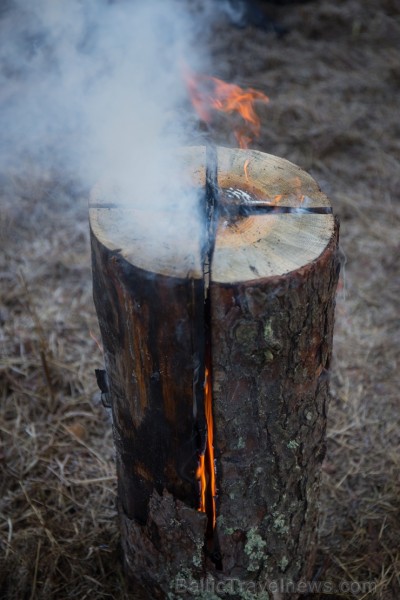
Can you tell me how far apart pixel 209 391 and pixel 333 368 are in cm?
174

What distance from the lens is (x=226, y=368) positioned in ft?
5.44

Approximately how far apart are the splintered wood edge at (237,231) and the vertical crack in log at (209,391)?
22 millimetres

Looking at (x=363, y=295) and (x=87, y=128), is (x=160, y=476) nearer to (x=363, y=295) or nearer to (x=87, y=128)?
(x=87, y=128)

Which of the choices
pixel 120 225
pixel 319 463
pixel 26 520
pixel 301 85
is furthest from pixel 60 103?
pixel 301 85

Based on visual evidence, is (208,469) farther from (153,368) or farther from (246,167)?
(246,167)

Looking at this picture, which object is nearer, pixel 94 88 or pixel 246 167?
pixel 246 167

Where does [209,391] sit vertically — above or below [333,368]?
above

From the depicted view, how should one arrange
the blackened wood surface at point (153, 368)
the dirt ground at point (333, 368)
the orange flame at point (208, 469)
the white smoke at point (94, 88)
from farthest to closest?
1. the dirt ground at point (333, 368)
2. the white smoke at point (94, 88)
3. the orange flame at point (208, 469)
4. the blackened wood surface at point (153, 368)

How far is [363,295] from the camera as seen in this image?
3785mm

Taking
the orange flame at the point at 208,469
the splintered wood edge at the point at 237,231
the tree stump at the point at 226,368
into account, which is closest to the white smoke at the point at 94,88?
the splintered wood edge at the point at 237,231

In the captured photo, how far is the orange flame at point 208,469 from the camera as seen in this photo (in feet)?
5.72

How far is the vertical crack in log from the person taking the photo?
1.64m

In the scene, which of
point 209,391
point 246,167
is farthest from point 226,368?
point 246,167

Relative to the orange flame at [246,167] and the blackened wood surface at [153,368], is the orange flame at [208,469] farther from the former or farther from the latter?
the orange flame at [246,167]
